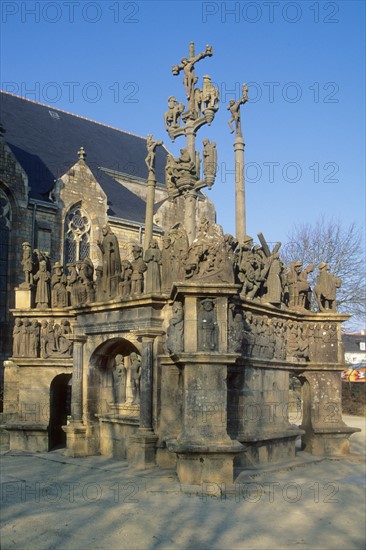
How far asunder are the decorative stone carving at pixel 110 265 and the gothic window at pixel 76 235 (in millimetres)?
13470

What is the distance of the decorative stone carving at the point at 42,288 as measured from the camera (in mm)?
14992

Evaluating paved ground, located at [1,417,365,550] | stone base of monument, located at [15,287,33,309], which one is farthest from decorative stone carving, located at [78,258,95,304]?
paved ground, located at [1,417,365,550]

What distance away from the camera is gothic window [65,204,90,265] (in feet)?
87.5

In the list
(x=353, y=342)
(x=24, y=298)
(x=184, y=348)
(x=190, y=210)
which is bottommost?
(x=184, y=348)

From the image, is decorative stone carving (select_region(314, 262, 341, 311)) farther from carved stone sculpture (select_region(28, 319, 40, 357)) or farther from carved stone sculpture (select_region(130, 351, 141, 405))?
carved stone sculpture (select_region(28, 319, 40, 357))

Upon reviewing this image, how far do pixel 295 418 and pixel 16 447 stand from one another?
12914 mm

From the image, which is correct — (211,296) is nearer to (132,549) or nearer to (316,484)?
(316,484)

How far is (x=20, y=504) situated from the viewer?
8.77m

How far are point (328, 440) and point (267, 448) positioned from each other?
241 centimetres

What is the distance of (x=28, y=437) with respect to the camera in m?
14.4

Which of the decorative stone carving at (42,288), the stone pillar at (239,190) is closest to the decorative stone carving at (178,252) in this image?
the decorative stone carving at (42,288)

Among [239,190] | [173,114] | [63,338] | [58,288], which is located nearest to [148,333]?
[63,338]

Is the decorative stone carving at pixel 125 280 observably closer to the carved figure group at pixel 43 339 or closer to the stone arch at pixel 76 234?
the carved figure group at pixel 43 339

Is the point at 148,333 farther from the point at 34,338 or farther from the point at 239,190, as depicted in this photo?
the point at 239,190
